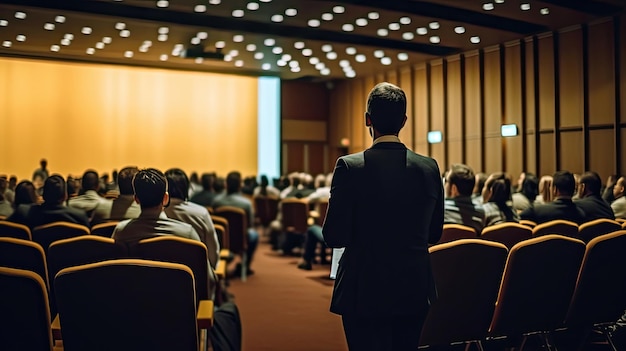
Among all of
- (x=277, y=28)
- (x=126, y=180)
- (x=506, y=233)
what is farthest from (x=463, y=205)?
(x=277, y=28)

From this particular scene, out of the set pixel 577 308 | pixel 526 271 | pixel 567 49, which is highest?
pixel 567 49

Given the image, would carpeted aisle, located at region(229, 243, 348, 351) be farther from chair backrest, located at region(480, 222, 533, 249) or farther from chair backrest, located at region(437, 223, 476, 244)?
chair backrest, located at region(480, 222, 533, 249)

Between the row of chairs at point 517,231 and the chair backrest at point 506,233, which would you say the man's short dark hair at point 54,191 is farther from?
the chair backrest at point 506,233

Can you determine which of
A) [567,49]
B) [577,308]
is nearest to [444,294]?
[577,308]

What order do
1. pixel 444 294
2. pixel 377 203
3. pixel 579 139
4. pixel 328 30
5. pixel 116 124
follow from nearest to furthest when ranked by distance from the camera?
pixel 377 203 → pixel 444 294 → pixel 579 139 → pixel 328 30 → pixel 116 124

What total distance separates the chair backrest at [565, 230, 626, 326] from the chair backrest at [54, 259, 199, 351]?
2116 millimetres

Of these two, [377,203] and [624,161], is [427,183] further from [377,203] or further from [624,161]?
[624,161]

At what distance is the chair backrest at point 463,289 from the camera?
2.98 metres

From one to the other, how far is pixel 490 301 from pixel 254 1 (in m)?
7.66

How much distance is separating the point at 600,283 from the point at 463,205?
1457mm

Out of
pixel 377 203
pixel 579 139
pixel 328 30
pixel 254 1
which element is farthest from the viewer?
pixel 328 30

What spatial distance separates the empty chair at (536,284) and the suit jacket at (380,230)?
1.04 meters

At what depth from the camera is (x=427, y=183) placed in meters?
2.30

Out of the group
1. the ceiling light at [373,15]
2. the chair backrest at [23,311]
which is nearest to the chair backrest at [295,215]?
the ceiling light at [373,15]
